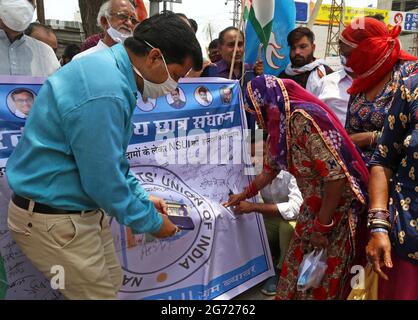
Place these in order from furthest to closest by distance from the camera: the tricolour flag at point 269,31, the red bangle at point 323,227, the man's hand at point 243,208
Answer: the tricolour flag at point 269,31
the man's hand at point 243,208
the red bangle at point 323,227

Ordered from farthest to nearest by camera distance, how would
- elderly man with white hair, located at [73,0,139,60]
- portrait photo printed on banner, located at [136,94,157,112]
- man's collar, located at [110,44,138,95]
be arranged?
elderly man with white hair, located at [73,0,139,60] → portrait photo printed on banner, located at [136,94,157,112] → man's collar, located at [110,44,138,95]

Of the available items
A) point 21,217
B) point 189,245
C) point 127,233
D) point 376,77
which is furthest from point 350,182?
point 21,217

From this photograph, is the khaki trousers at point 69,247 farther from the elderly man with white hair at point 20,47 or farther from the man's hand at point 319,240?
the elderly man with white hair at point 20,47

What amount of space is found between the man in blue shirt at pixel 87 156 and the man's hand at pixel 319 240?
31.3 inches

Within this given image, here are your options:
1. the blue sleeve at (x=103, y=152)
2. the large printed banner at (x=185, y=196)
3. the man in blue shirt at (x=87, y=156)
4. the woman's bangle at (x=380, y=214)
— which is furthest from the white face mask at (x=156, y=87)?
the woman's bangle at (x=380, y=214)

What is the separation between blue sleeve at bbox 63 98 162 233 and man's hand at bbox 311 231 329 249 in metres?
0.95

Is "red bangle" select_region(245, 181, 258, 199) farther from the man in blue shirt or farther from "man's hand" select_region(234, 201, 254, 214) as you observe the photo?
the man in blue shirt

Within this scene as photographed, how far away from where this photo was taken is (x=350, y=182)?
1795 mm

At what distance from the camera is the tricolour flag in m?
3.63

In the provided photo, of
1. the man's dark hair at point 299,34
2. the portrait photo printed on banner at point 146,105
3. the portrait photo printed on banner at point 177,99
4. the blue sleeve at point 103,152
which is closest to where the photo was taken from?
the blue sleeve at point 103,152

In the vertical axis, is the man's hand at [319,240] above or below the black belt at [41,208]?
below

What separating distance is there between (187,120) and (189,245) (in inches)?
30.4

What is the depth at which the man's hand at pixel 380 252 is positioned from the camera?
1.48 m

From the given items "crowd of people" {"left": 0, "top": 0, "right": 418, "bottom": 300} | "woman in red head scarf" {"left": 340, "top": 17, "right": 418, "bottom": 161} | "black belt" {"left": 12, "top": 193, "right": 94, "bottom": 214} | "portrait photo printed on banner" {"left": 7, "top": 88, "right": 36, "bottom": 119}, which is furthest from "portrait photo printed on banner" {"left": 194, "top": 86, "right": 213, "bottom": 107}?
"black belt" {"left": 12, "top": 193, "right": 94, "bottom": 214}
